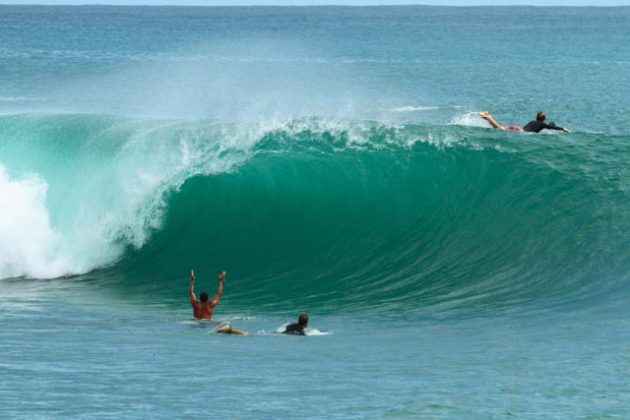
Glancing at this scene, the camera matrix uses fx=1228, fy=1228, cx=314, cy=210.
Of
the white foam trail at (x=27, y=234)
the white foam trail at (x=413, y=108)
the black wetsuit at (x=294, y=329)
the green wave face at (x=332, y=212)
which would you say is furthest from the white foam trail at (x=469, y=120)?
the black wetsuit at (x=294, y=329)

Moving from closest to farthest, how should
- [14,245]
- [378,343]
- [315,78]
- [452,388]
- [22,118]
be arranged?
1. [452,388]
2. [378,343]
3. [14,245]
4. [22,118]
5. [315,78]

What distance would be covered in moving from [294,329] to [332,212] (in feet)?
22.9

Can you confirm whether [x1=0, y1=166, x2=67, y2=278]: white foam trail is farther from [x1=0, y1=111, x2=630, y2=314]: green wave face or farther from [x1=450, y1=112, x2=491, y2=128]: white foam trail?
[x1=450, y1=112, x2=491, y2=128]: white foam trail

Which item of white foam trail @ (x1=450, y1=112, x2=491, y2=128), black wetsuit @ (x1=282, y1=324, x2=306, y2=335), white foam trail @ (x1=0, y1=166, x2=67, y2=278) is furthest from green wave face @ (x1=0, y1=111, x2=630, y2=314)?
white foam trail @ (x1=450, y1=112, x2=491, y2=128)

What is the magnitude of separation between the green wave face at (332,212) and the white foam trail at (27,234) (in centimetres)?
4

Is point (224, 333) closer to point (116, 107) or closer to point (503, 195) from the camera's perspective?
point (503, 195)

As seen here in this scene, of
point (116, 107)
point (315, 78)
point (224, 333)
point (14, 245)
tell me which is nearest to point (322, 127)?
point (14, 245)

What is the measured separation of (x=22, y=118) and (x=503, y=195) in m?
11.5

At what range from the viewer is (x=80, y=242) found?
20344 millimetres

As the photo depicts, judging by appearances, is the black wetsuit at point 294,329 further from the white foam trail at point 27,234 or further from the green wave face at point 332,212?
the white foam trail at point 27,234

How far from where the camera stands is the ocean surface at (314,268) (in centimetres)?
1073

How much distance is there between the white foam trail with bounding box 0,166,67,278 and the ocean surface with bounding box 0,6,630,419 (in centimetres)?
4

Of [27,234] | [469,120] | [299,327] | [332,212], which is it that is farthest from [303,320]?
[469,120]

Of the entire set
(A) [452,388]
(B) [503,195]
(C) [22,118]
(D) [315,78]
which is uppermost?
(D) [315,78]
